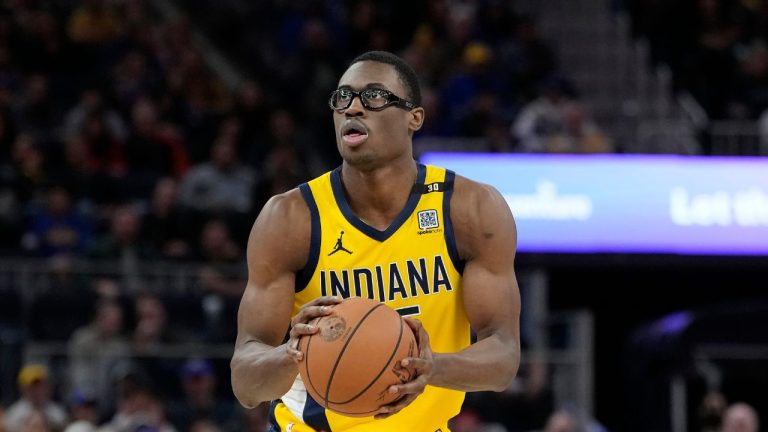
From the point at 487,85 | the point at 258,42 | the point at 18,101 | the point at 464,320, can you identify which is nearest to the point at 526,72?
the point at 487,85

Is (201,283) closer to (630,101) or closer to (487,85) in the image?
(487,85)

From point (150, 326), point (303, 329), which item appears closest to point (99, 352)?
point (150, 326)

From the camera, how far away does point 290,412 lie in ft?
20.0

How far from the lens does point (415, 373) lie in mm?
5121

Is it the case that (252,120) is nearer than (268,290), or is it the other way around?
(268,290)

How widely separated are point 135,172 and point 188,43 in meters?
2.68

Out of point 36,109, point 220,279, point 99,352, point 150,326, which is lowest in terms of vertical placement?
point 99,352

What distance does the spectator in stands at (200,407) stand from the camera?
40.4 ft

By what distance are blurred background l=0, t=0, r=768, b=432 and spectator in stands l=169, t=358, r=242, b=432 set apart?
3cm

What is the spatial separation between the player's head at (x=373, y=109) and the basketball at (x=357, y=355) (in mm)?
824

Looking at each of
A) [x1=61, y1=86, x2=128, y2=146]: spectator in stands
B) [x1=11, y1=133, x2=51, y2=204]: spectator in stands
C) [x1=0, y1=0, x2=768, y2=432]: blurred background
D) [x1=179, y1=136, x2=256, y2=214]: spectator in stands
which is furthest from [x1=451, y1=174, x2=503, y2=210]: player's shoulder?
[x1=61, y1=86, x2=128, y2=146]: spectator in stands

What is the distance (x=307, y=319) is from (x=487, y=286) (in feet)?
3.11

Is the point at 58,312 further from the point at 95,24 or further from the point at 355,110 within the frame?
the point at 355,110

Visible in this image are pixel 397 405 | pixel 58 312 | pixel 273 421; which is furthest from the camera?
pixel 58 312
